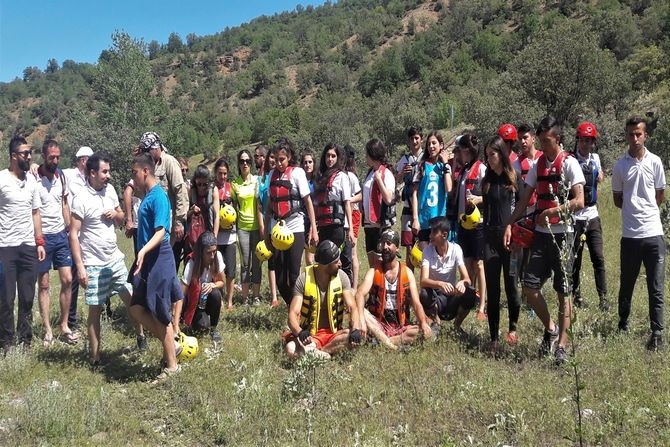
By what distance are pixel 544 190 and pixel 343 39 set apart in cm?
14451

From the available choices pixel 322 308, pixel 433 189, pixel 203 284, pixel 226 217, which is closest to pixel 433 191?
pixel 433 189

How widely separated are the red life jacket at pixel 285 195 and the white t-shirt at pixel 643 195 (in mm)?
3638

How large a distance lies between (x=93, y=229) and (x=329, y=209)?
8.89 feet

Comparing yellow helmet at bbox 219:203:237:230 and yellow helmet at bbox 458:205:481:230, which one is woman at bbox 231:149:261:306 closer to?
yellow helmet at bbox 219:203:237:230

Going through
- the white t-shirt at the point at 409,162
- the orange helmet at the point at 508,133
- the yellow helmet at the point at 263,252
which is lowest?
the yellow helmet at the point at 263,252

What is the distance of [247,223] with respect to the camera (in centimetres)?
774

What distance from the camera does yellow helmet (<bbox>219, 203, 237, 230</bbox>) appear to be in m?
7.18

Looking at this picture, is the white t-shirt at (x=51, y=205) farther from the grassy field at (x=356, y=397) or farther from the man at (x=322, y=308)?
the man at (x=322, y=308)

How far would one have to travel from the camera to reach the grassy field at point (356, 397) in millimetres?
3746

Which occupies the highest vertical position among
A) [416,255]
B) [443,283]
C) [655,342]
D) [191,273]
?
[191,273]

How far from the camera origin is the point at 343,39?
461 ft

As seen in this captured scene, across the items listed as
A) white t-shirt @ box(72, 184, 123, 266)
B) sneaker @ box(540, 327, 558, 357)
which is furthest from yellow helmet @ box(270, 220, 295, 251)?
sneaker @ box(540, 327, 558, 357)

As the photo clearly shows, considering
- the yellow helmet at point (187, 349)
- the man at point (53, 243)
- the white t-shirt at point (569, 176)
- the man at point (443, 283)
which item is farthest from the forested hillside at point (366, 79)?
the white t-shirt at point (569, 176)

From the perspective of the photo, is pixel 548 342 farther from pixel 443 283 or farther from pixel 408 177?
pixel 408 177
